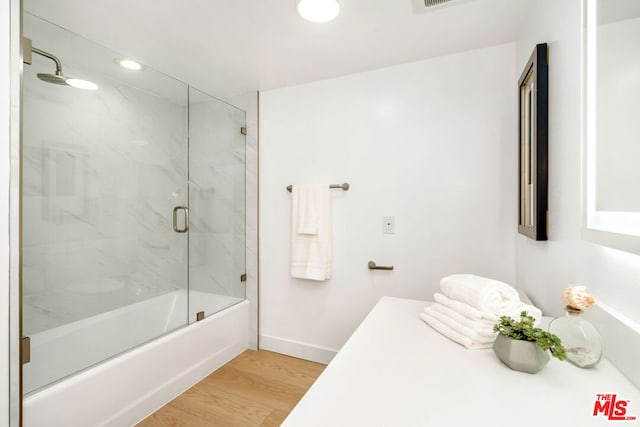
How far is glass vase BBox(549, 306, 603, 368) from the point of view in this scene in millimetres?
773

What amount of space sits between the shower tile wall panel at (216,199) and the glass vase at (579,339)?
2.21 meters

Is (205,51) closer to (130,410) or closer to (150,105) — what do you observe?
(150,105)

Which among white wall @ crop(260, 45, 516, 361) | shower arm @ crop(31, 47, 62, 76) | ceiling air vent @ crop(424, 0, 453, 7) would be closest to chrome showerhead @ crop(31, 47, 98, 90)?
Answer: shower arm @ crop(31, 47, 62, 76)

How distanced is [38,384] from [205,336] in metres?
0.94

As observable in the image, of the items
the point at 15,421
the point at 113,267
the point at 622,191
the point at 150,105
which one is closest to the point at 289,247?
the point at 113,267

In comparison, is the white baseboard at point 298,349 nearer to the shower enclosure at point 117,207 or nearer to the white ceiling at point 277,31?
the shower enclosure at point 117,207

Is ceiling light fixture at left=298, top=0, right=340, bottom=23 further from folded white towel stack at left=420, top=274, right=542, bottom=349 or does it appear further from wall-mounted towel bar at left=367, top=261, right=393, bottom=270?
wall-mounted towel bar at left=367, top=261, right=393, bottom=270

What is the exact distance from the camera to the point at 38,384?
1.30m

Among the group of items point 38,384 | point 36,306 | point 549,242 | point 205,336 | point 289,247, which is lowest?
point 205,336

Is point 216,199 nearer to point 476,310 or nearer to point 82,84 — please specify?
point 82,84

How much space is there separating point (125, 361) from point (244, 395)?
2.41 feet

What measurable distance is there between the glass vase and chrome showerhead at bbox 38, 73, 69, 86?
233 cm

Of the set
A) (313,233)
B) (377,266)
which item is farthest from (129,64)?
(377,266)
